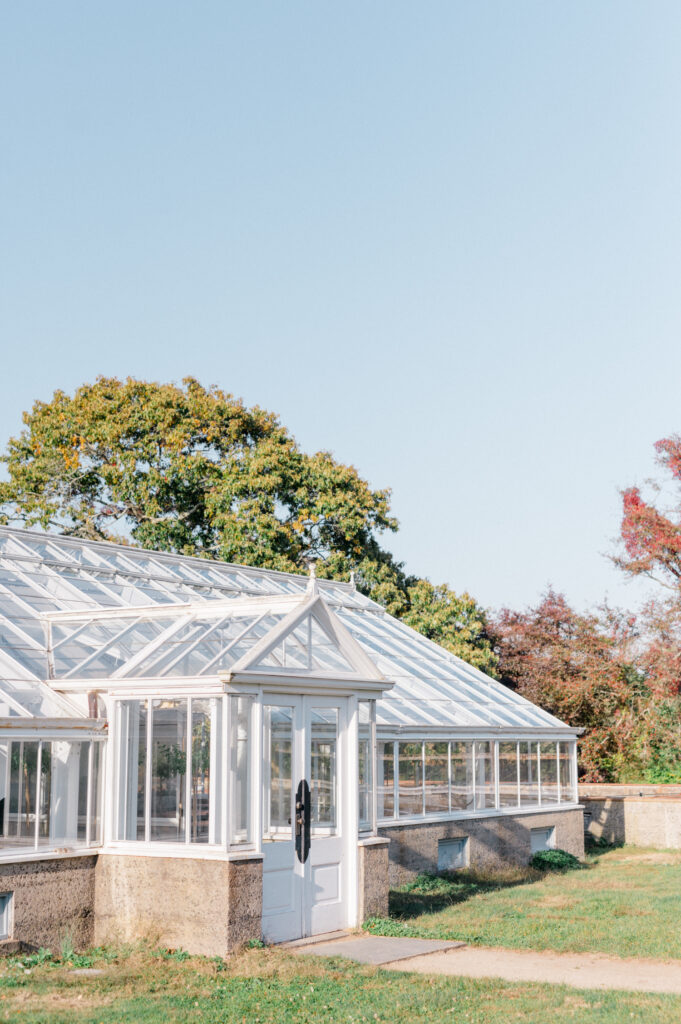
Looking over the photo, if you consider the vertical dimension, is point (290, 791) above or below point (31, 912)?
above

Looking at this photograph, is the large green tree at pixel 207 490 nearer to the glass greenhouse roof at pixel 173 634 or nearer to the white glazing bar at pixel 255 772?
the glass greenhouse roof at pixel 173 634

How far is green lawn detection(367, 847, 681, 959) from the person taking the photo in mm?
13742

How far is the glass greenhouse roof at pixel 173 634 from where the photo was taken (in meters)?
14.2

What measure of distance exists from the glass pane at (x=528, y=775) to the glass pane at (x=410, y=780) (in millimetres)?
4076

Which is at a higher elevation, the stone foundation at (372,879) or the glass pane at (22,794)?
the glass pane at (22,794)

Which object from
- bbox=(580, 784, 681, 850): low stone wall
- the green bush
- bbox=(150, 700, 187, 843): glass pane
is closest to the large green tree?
bbox=(580, 784, 681, 850): low stone wall

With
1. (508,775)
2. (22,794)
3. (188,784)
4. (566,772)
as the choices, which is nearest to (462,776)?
(508,775)

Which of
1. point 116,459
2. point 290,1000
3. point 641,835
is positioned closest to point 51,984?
point 290,1000

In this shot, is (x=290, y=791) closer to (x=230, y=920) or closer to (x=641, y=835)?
(x=230, y=920)

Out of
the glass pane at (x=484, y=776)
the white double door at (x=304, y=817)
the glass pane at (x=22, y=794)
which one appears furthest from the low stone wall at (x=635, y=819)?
the glass pane at (x=22, y=794)

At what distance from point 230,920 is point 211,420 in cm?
2612

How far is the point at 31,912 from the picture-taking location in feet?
41.9

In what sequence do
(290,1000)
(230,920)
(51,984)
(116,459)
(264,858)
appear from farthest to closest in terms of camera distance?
(116,459), (264,858), (230,920), (51,984), (290,1000)

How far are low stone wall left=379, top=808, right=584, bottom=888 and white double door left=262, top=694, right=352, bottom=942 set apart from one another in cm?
381
